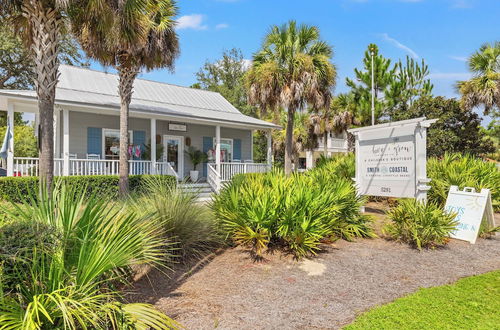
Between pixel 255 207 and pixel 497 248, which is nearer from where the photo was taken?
pixel 255 207

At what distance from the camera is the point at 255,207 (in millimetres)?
5457

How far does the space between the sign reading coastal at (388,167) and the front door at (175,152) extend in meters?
10.4

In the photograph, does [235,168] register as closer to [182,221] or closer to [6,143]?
[6,143]

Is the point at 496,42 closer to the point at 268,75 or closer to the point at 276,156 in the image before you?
the point at 268,75

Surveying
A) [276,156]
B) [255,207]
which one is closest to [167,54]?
[255,207]

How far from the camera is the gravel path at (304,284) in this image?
372 cm

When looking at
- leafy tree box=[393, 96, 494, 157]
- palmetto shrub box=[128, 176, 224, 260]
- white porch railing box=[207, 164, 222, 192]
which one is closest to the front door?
white porch railing box=[207, 164, 222, 192]

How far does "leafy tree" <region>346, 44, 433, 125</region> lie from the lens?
94.4ft

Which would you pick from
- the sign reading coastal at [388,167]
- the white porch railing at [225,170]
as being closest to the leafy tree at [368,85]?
the white porch railing at [225,170]

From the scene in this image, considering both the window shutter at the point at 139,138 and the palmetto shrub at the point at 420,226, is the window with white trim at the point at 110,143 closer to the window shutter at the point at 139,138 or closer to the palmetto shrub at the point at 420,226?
the window shutter at the point at 139,138

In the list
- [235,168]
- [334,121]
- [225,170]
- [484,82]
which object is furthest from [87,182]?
[334,121]

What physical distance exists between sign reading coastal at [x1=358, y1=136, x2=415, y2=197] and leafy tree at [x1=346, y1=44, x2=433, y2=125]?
20759 mm

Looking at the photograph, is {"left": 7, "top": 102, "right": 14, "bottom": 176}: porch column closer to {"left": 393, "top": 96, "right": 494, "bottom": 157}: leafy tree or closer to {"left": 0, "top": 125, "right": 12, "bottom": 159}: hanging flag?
{"left": 0, "top": 125, "right": 12, "bottom": 159}: hanging flag

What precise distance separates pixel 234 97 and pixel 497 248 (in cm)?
3600
